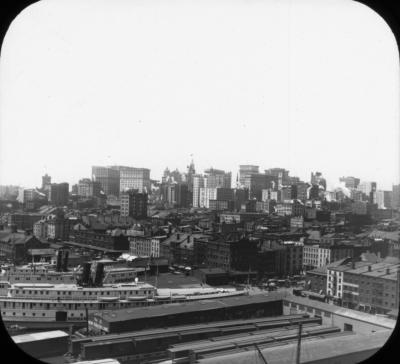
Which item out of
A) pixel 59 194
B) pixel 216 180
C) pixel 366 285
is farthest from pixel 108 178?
pixel 366 285

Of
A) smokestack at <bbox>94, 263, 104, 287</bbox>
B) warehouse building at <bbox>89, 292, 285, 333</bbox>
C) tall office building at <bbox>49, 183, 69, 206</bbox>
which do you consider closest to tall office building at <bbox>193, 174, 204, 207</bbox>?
tall office building at <bbox>49, 183, 69, 206</bbox>

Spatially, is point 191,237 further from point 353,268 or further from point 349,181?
point 349,181

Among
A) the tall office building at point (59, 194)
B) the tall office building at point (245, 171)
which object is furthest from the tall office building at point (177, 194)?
the tall office building at point (59, 194)

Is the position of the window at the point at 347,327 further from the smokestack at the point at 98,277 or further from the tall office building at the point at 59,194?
the tall office building at the point at 59,194

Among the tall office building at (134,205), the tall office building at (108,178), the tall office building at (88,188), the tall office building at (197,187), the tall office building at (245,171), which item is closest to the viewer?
the tall office building at (134,205)

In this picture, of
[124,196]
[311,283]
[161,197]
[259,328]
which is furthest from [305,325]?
[161,197]

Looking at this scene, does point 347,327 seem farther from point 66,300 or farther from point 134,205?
point 134,205
